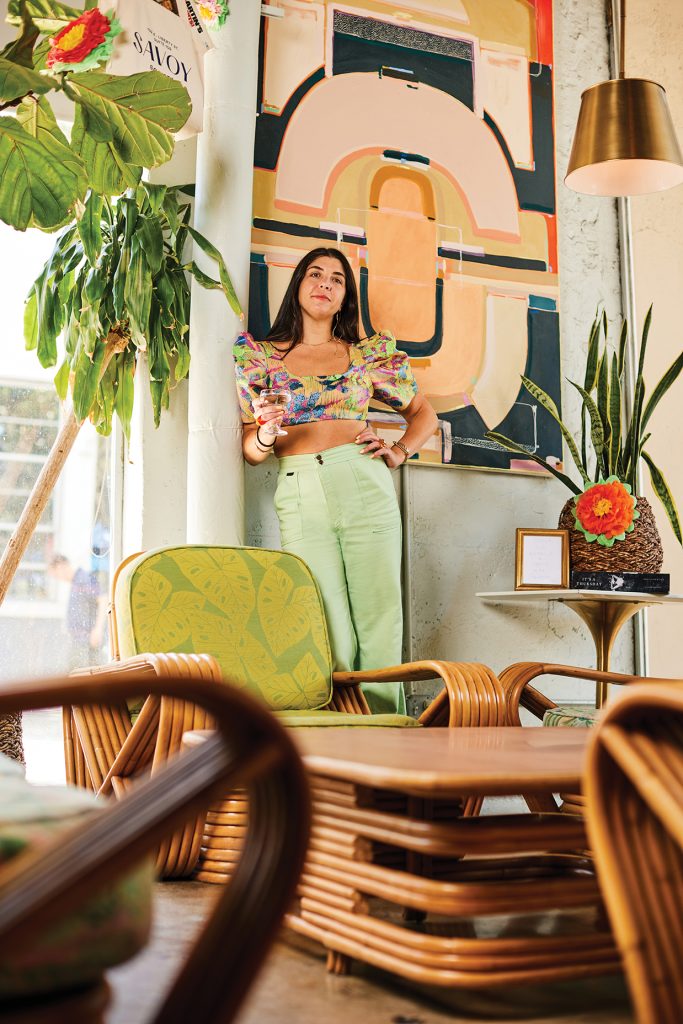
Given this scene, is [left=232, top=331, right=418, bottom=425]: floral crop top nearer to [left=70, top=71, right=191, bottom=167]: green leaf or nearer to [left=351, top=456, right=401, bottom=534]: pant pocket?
[left=351, top=456, right=401, bottom=534]: pant pocket

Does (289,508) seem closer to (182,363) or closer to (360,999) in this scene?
(182,363)

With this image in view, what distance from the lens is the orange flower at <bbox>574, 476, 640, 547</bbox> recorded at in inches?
142

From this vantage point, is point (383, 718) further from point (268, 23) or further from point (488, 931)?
point (268, 23)

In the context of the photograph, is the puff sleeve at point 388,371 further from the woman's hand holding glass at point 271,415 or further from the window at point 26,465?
the window at point 26,465

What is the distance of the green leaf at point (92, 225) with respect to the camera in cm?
311

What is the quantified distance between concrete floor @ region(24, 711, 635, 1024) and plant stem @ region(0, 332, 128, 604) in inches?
Result: 57.9

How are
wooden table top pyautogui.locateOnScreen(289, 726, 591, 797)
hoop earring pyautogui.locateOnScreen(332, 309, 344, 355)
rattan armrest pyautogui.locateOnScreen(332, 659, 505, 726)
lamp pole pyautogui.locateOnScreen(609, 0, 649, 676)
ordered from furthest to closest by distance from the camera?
lamp pole pyautogui.locateOnScreen(609, 0, 649, 676)
hoop earring pyautogui.locateOnScreen(332, 309, 344, 355)
rattan armrest pyautogui.locateOnScreen(332, 659, 505, 726)
wooden table top pyautogui.locateOnScreen(289, 726, 591, 797)

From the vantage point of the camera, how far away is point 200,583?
2.92 metres

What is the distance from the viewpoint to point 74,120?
9.73 ft

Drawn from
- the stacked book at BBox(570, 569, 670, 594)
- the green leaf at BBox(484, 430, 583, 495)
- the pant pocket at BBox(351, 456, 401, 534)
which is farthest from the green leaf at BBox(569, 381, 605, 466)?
the pant pocket at BBox(351, 456, 401, 534)

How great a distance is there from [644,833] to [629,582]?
2657 mm

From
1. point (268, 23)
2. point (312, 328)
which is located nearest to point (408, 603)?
point (312, 328)

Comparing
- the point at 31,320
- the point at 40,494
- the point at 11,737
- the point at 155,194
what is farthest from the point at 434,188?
the point at 11,737

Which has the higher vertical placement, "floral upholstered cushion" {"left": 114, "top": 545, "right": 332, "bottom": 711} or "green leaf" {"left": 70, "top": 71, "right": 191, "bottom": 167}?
"green leaf" {"left": 70, "top": 71, "right": 191, "bottom": 167}
